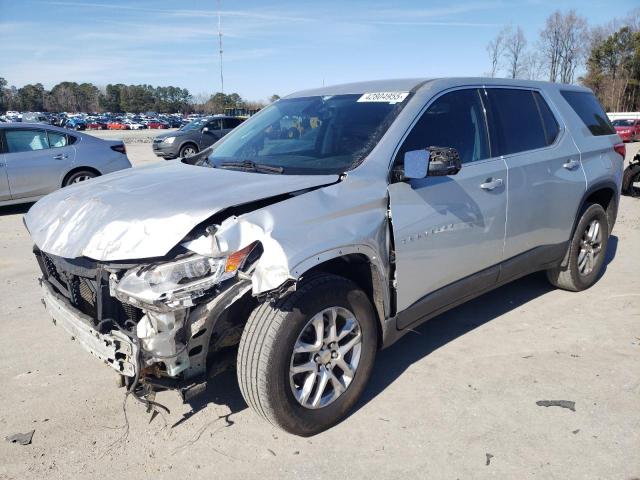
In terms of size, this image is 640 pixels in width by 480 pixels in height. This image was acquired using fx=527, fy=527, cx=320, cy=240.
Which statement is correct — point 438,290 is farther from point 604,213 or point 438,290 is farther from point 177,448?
point 604,213

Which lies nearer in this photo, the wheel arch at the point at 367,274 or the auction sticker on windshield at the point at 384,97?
the wheel arch at the point at 367,274

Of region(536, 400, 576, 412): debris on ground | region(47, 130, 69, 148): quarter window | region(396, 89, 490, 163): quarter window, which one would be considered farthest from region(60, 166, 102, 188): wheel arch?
region(536, 400, 576, 412): debris on ground

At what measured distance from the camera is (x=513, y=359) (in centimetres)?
373

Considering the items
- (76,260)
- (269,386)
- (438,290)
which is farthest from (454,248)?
(76,260)

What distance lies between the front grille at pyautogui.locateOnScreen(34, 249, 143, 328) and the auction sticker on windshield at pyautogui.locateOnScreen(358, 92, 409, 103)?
201 cm

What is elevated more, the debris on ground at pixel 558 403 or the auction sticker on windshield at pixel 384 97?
the auction sticker on windshield at pixel 384 97

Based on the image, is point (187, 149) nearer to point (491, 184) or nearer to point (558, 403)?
point (491, 184)

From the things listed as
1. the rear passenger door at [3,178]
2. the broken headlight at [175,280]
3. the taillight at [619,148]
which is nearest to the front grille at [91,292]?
the broken headlight at [175,280]

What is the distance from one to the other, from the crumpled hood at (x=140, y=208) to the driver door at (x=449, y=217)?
0.58 metres

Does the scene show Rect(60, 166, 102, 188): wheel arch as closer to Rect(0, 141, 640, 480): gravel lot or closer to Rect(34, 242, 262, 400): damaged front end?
Rect(0, 141, 640, 480): gravel lot

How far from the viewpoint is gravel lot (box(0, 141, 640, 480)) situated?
2.65 meters

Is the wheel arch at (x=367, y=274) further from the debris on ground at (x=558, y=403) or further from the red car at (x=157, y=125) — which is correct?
the red car at (x=157, y=125)

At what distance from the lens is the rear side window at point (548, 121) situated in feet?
14.2

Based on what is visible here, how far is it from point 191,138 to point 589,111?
16.1 m
